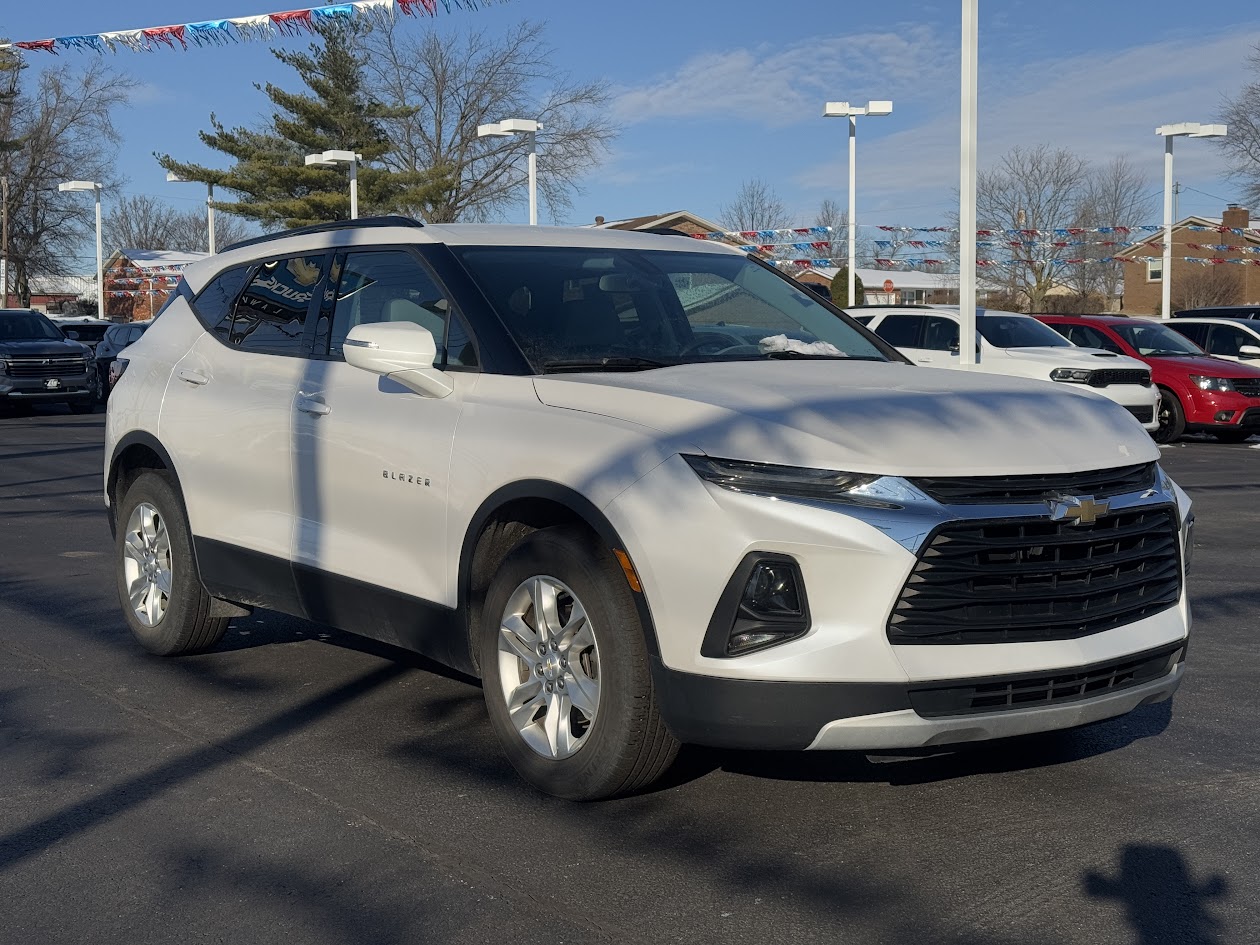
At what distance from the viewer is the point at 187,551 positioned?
20.8 ft

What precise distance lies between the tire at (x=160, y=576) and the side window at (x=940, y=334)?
1350 centimetres

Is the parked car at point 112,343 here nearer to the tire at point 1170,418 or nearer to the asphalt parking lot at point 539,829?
the tire at point 1170,418

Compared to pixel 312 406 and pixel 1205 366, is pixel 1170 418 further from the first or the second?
pixel 312 406

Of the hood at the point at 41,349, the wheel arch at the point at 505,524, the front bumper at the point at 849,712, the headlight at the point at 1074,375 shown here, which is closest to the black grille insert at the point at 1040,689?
the front bumper at the point at 849,712

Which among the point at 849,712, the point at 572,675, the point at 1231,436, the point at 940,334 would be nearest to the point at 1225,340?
the point at 1231,436

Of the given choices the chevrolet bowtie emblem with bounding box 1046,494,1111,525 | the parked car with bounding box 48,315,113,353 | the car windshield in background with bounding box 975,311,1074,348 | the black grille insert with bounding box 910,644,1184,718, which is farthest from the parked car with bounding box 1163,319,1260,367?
the parked car with bounding box 48,315,113,353

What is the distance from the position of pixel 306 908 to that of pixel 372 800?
865mm

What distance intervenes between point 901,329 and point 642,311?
1460 centimetres

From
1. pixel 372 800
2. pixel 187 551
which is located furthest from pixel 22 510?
pixel 372 800

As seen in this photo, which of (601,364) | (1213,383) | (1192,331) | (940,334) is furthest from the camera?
(1192,331)

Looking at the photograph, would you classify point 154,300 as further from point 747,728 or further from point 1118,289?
point 747,728

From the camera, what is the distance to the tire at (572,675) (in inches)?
166

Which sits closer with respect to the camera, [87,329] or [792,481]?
[792,481]

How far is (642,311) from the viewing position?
5441 mm
